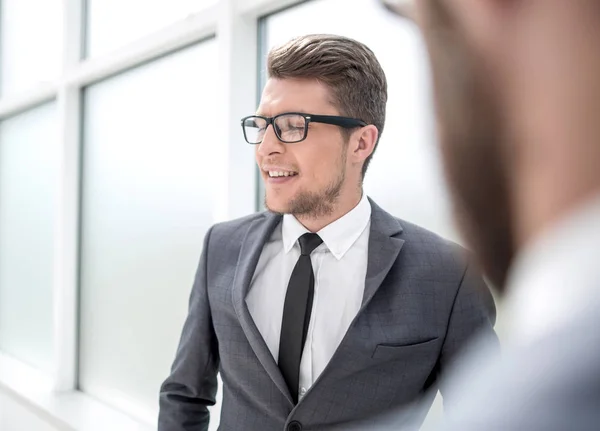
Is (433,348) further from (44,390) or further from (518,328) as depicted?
(44,390)

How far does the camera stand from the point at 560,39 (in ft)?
0.82

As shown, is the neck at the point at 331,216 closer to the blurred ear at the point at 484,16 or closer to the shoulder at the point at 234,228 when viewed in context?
the shoulder at the point at 234,228

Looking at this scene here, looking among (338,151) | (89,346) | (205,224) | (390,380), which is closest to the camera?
(390,380)

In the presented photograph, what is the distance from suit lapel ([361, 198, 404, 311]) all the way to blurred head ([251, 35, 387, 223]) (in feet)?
Answer: 0.31

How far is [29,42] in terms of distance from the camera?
12.2 ft

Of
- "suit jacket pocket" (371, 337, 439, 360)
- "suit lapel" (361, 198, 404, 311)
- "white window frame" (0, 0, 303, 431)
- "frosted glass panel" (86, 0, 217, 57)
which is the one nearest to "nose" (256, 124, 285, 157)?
"suit lapel" (361, 198, 404, 311)

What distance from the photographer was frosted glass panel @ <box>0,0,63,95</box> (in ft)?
11.2

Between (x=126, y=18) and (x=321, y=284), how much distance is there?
2105 millimetres

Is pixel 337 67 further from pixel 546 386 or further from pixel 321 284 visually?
pixel 546 386

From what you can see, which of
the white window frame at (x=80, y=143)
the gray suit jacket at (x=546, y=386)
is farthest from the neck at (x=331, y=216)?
the gray suit jacket at (x=546, y=386)

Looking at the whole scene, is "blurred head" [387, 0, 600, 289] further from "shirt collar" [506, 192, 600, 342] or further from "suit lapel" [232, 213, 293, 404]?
"suit lapel" [232, 213, 293, 404]

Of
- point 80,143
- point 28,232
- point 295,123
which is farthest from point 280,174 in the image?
point 28,232

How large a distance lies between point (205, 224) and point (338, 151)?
1149 millimetres

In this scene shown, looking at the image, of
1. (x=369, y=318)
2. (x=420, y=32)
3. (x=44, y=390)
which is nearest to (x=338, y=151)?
(x=369, y=318)
